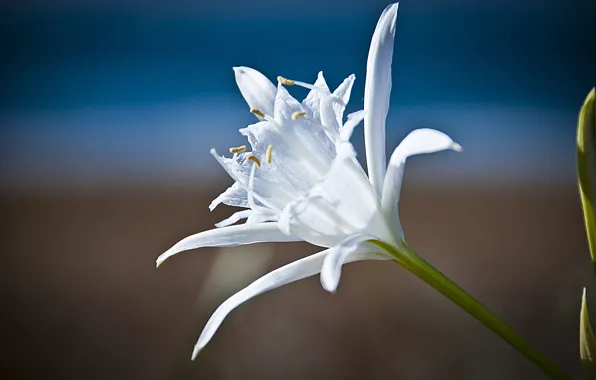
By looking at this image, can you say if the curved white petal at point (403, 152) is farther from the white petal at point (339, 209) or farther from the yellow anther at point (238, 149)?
the yellow anther at point (238, 149)

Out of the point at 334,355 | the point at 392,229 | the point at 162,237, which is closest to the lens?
the point at 392,229

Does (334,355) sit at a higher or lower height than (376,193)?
lower

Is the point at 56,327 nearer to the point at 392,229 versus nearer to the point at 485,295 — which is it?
the point at 485,295

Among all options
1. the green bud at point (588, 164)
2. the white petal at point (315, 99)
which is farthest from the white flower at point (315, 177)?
the green bud at point (588, 164)

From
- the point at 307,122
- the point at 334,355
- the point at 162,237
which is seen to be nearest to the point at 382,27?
the point at 307,122

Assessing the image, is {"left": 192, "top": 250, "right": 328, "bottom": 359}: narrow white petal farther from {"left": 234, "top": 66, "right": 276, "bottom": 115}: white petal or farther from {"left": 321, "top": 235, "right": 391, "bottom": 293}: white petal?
{"left": 234, "top": 66, "right": 276, "bottom": 115}: white petal

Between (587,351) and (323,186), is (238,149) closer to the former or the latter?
(323,186)

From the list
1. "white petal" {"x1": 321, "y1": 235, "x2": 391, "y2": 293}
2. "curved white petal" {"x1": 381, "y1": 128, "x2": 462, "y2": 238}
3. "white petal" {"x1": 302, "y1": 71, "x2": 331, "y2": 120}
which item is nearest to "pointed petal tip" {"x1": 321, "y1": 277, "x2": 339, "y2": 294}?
"white petal" {"x1": 321, "y1": 235, "x2": 391, "y2": 293}
